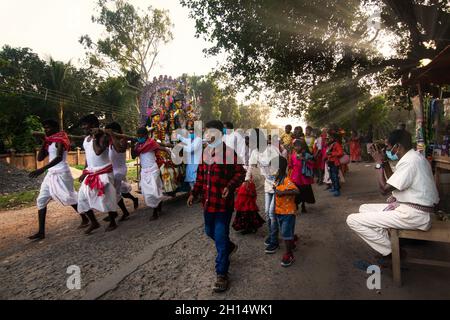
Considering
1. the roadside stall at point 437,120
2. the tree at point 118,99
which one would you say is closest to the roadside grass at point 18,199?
the roadside stall at point 437,120

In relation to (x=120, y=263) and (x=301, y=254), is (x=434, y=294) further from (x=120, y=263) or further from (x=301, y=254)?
(x=120, y=263)

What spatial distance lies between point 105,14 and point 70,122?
411 inches

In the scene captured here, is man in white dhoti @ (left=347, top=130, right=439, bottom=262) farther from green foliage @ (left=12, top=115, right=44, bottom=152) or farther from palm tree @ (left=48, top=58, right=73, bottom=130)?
palm tree @ (left=48, top=58, right=73, bottom=130)

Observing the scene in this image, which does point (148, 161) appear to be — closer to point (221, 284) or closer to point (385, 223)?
point (221, 284)

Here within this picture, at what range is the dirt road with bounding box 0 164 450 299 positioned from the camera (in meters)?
3.33

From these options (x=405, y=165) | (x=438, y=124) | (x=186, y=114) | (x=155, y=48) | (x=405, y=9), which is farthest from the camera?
(x=155, y=48)

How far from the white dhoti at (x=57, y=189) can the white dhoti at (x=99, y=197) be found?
0.29 m

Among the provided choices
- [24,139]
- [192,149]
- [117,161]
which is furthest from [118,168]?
[24,139]

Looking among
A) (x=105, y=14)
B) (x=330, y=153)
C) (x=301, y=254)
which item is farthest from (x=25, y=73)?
(x=301, y=254)

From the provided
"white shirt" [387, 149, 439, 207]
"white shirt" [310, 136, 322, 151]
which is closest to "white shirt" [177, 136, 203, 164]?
"white shirt" [310, 136, 322, 151]

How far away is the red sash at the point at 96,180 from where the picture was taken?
18.2 feet

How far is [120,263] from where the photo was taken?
423 centimetres

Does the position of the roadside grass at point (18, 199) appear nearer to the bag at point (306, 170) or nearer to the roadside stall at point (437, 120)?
the bag at point (306, 170)

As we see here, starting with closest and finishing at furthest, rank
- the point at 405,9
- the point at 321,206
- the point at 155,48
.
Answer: the point at 321,206 < the point at 405,9 < the point at 155,48
